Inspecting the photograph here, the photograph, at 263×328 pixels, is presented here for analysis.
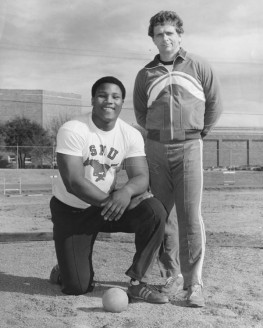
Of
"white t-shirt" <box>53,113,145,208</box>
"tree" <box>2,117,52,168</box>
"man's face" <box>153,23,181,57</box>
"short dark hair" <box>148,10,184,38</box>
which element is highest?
"tree" <box>2,117,52,168</box>

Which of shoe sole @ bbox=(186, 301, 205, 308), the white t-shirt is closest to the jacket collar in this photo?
the white t-shirt

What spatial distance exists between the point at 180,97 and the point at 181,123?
17 centimetres

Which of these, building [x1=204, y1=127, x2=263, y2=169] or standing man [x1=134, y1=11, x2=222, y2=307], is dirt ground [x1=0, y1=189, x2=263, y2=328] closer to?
standing man [x1=134, y1=11, x2=222, y2=307]

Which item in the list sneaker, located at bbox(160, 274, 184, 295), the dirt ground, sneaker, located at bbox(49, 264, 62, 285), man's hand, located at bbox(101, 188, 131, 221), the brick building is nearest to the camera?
the dirt ground

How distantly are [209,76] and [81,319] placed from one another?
173cm

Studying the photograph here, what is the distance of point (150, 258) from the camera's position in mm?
3646

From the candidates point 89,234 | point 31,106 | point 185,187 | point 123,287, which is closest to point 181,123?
point 185,187

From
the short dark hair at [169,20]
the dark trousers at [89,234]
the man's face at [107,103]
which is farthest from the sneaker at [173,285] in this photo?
the short dark hair at [169,20]

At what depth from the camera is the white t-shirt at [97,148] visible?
→ 11.7 ft

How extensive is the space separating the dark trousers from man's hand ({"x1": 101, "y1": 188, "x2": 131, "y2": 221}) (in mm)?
174

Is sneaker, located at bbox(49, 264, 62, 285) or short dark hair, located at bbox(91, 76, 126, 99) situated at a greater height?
short dark hair, located at bbox(91, 76, 126, 99)

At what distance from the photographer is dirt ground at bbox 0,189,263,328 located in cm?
323

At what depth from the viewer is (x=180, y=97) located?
11.8 feet

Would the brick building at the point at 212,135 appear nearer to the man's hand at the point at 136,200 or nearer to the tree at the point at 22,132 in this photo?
the tree at the point at 22,132
